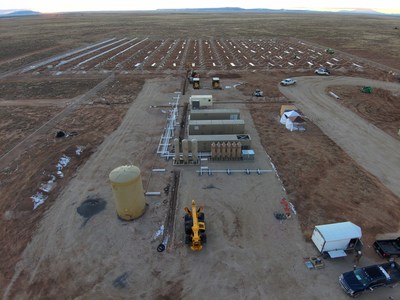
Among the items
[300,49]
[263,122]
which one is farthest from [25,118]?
[300,49]

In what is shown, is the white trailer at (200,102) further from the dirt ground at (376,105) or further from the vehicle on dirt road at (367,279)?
the vehicle on dirt road at (367,279)

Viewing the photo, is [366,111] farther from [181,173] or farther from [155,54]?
[155,54]

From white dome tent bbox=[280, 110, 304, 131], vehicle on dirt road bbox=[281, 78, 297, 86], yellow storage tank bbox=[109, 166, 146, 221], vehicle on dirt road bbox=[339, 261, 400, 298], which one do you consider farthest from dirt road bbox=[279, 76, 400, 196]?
yellow storage tank bbox=[109, 166, 146, 221]

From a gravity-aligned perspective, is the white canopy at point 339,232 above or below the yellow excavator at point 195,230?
above

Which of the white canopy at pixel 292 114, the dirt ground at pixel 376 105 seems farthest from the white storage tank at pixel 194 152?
the dirt ground at pixel 376 105

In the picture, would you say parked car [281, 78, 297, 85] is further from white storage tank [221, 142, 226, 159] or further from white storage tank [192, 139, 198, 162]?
white storage tank [192, 139, 198, 162]

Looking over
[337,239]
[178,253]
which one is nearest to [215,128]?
[178,253]
